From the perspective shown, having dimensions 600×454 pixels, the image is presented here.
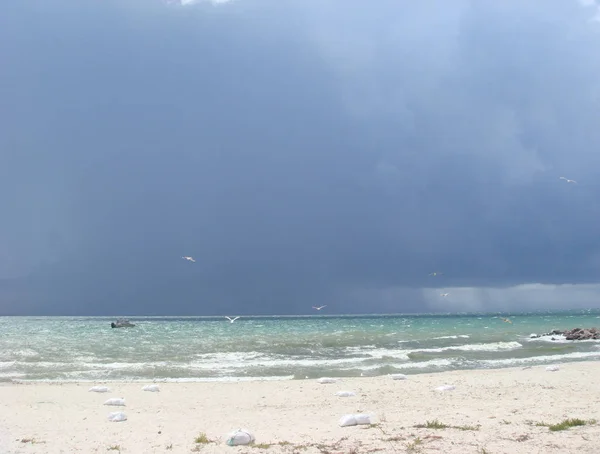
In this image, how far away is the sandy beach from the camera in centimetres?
1060

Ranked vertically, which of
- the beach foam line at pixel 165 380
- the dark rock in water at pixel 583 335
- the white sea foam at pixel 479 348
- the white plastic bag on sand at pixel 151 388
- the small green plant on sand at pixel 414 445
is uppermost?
the small green plant on sand at pixel 414 445

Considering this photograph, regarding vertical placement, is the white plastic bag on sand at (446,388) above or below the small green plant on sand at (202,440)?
below

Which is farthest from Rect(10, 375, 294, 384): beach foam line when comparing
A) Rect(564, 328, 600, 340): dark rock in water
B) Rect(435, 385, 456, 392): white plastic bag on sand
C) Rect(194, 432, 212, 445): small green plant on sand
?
Rect(564, 328, 600, 340): dark rock in water

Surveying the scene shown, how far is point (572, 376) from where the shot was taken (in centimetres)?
2138

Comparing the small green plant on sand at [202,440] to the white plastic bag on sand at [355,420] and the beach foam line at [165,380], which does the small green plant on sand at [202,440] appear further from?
the beach foam line at [165,380]

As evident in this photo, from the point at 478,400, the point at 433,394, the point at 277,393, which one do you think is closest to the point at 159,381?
the point at 277,393

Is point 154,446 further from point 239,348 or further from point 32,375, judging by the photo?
point 239,348

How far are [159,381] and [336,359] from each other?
1128 cm

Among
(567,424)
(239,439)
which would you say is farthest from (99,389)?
(567,424)

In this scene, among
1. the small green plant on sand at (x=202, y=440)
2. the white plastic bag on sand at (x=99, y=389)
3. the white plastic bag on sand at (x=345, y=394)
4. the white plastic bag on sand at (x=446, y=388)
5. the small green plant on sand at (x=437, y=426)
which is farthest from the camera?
the white plastic bag on sand at (x=99, y=389)

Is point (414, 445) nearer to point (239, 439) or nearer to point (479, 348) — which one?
point (239, 439)

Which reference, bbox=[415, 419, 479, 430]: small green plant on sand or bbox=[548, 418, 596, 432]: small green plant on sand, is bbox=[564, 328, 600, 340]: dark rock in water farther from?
bbox=[415, 419, 479, 430]: small green plant on sand

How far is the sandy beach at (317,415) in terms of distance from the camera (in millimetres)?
10602

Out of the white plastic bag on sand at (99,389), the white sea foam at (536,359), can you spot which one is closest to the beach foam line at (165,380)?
the white plastic bag on sand at (99,389)
